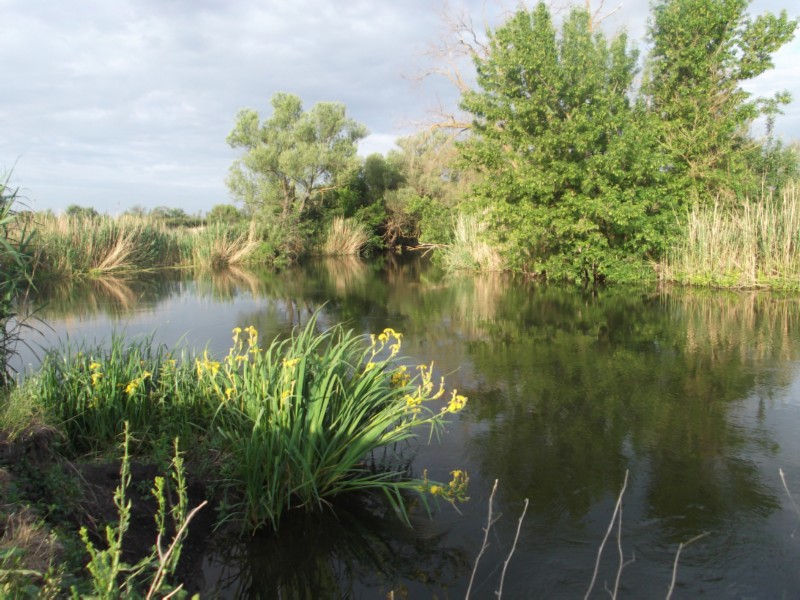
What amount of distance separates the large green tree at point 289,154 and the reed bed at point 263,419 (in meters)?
21.8

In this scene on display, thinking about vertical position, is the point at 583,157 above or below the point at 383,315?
above

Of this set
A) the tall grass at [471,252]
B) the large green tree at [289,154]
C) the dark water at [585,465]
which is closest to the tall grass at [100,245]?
the large green tree at [289,154]

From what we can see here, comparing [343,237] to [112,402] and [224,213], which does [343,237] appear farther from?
[112,402]

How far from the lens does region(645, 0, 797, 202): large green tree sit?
46.2 feet

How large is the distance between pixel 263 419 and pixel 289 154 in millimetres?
22863

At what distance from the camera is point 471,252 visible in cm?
1888

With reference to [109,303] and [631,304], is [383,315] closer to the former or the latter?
[631,304]

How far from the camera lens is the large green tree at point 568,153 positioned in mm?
12961

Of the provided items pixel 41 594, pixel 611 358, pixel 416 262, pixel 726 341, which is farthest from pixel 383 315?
pixel 416 262

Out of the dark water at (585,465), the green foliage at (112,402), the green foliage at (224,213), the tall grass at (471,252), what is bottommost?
the dark water at (585,465)

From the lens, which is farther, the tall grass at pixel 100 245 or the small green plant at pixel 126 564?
the tall grass at pixel 100 245

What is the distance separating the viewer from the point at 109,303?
12.8 m

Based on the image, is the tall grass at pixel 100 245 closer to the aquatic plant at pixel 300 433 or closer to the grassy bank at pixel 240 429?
the grassy bank at pixel 240 429

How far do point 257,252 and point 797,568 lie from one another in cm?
2387
